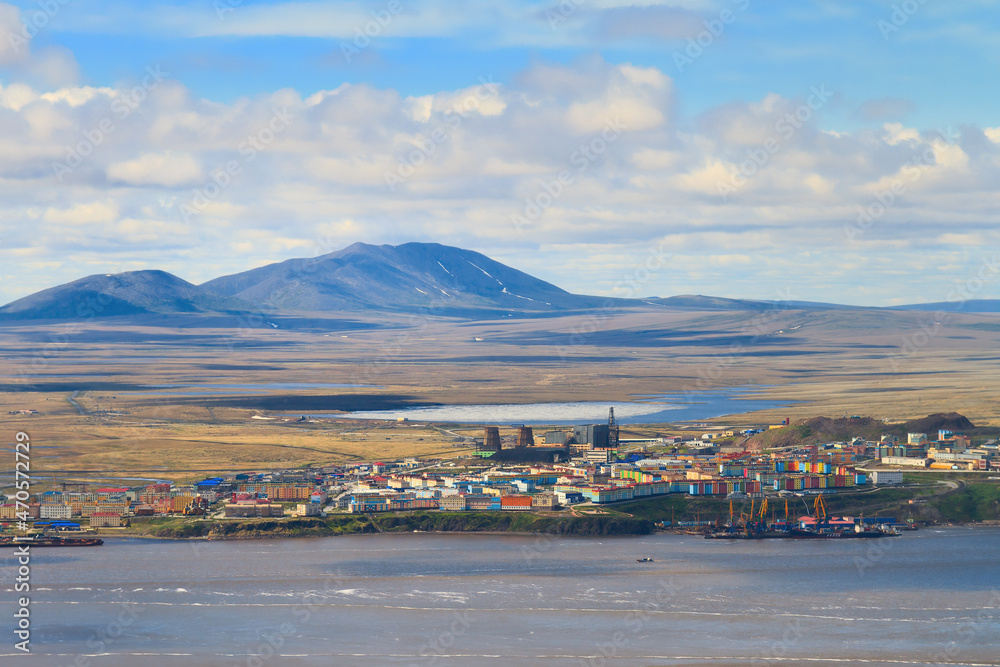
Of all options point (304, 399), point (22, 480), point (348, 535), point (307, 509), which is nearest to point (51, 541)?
point (307, 509)

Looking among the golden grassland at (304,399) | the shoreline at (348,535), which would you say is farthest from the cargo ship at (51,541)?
the golden grassland at (304,399)

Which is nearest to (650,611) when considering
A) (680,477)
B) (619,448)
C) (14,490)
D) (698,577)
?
(698,577)

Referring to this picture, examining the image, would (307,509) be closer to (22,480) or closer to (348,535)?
(348,535)

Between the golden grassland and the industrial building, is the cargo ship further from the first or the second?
the industrial building

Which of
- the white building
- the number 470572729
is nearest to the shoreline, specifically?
the white building

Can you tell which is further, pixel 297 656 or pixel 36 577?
pixel 36 577

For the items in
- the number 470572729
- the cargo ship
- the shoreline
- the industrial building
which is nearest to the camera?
the cargo ship

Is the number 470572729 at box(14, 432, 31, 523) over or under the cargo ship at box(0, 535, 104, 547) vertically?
over

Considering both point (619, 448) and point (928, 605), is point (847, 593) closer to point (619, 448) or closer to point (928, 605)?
point (928, 605)
